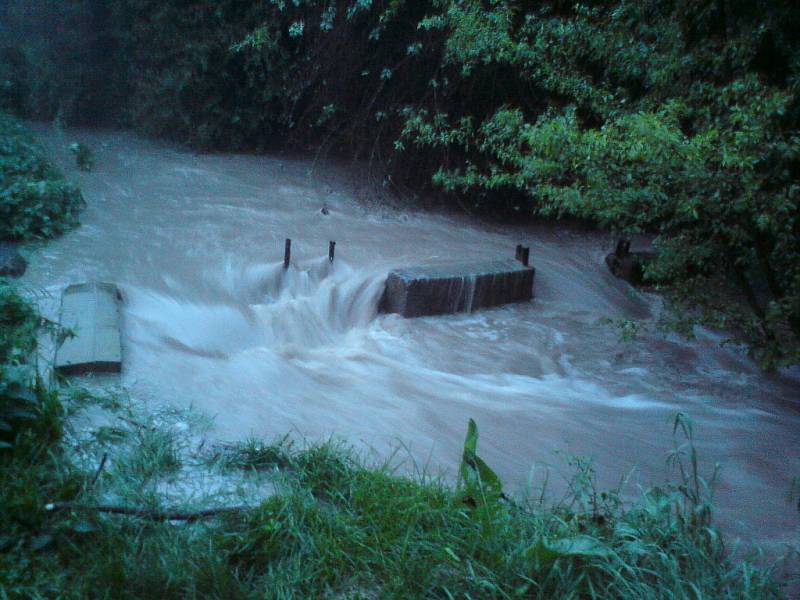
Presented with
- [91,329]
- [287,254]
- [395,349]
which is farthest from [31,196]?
[395,349]

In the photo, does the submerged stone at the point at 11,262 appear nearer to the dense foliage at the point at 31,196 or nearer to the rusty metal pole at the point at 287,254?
the dense foliage at the point at 31,196

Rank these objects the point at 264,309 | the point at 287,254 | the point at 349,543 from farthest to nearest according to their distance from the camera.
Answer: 1. the point at 287,254
2. the point at 264,309
3. the point at 349,543

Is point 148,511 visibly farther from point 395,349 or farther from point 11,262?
point 11,262

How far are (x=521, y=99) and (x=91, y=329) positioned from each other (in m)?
6.81

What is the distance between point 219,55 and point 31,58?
3302 millimetres

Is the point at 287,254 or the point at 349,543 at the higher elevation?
the point at 287,254

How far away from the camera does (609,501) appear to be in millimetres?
3887

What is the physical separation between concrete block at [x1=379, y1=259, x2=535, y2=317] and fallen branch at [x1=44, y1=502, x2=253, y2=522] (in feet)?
15.2

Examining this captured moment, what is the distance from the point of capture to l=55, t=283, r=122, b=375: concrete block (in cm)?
483

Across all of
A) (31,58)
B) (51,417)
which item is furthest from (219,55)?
(51,417)

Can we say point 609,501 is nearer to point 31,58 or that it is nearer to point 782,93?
point 782,93

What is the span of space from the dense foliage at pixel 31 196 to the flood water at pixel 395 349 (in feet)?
0.77

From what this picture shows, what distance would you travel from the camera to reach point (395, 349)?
23.4 feet

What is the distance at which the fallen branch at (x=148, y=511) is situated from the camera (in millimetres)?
3221
